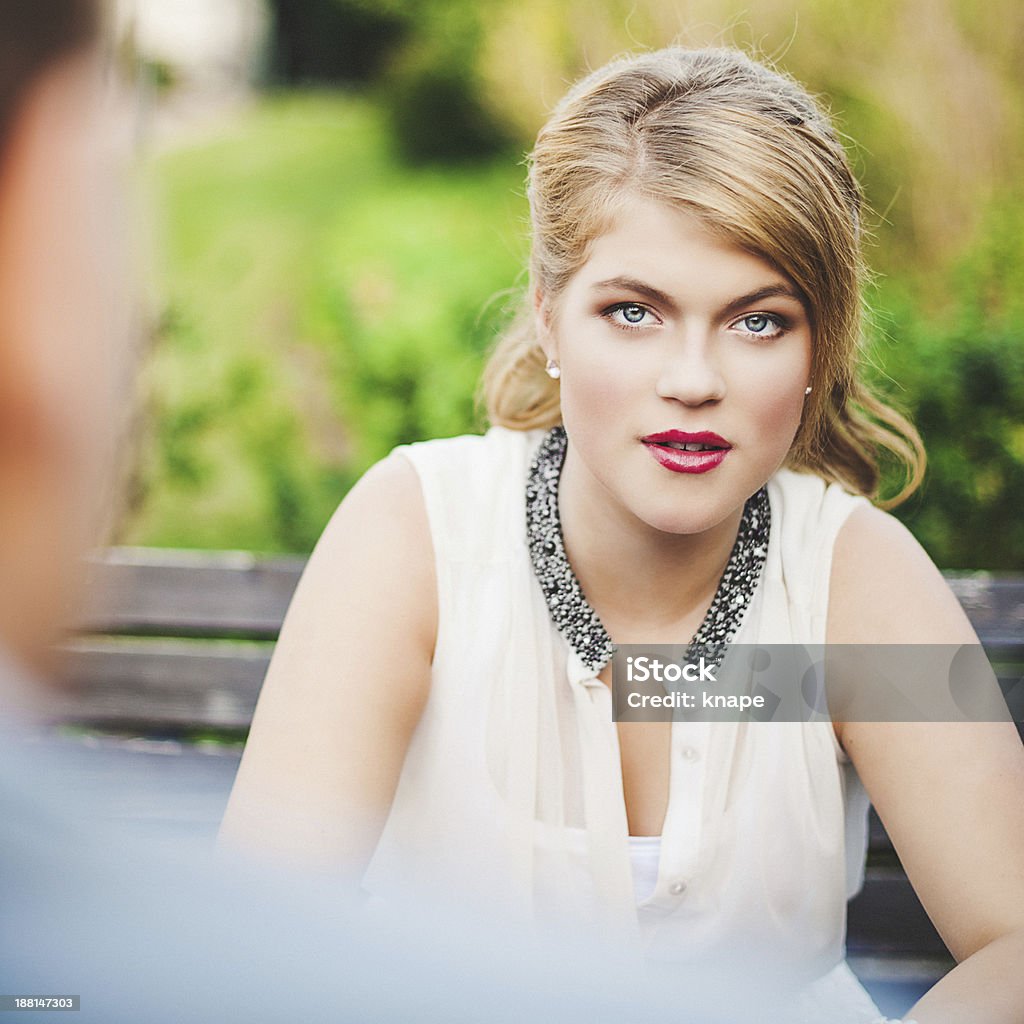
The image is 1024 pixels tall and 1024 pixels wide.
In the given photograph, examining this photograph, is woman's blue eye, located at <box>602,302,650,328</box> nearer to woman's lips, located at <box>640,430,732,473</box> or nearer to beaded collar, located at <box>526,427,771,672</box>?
woman's lips, located at <box>640,430,732,473</box>

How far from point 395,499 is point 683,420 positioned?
512mm

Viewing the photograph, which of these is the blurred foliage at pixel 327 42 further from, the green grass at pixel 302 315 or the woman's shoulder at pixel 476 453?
the woman's shoulder at pixel 476 453

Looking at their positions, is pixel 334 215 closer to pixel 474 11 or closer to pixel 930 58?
pixel 474 11

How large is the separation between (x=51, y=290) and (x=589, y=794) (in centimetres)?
107

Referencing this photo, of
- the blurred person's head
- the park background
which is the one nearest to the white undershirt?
the park background

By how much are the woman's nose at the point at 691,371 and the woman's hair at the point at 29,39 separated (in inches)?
30.7

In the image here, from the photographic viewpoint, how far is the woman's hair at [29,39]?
0.83 meters

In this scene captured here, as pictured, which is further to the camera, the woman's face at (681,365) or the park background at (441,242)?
the park background at (441,242)

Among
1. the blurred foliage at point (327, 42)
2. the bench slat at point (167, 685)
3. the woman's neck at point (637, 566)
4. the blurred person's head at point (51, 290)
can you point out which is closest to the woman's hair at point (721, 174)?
the woman's neck at point (637, 566)

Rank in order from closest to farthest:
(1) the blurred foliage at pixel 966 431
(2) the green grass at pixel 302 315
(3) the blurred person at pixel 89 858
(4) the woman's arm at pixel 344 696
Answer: (3) the blurred person at pixel 89 858 → (4) the woman's arm at pixel 344 696 → (1) the blurred foliage at pixel 966 431 → (2) the green grass at pixel 302 315

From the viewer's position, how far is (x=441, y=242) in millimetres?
5340

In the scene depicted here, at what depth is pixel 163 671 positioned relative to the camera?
227 centimetres

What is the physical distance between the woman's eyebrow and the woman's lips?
158 mm

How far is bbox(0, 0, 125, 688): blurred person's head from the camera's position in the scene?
0.84 meters
